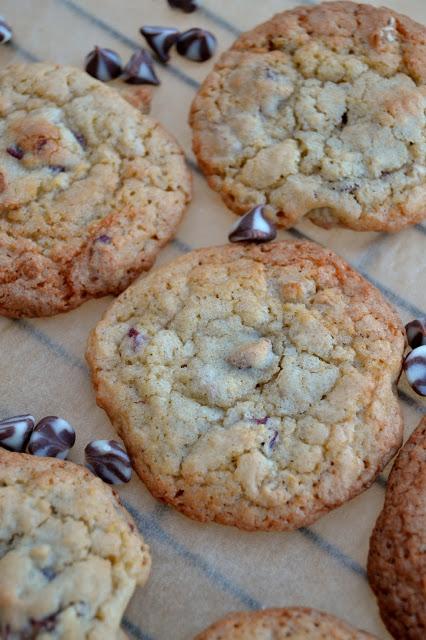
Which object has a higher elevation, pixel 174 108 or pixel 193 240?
pixel 174 108

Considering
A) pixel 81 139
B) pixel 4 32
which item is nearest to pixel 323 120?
pixel 81 139

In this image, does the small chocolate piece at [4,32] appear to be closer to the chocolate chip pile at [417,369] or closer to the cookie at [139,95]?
the cookie at [139,95]

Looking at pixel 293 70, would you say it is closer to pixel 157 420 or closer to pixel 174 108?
pixel 174 108

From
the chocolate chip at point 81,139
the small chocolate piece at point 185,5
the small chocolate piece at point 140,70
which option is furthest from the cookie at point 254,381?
the small chocolate piece at point 185,5

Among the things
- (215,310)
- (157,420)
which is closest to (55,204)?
(215,310)

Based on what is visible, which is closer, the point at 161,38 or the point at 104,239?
the point at 104,239

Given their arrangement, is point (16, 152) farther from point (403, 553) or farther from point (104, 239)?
point (403, 553)
